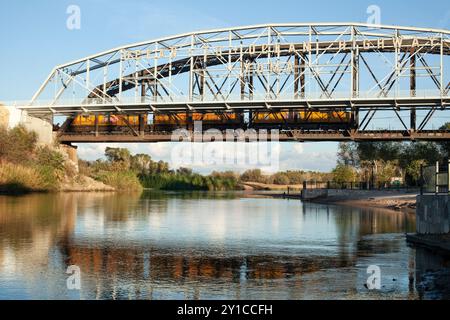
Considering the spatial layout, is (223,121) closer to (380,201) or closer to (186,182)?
(380,201)

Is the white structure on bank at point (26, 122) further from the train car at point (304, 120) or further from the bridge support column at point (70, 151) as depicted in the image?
the train car at point (304, 120)

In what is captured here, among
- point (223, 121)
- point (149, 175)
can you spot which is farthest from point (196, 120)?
point (149, 175)

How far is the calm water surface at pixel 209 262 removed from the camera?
12.9 m

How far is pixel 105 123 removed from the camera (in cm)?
8188

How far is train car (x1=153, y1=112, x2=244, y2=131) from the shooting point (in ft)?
240

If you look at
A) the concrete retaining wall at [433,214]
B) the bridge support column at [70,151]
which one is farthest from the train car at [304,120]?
the concrete retaining wall at [433,214]

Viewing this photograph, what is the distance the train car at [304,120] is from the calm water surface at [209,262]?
4192 centimetres

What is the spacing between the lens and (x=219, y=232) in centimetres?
2745

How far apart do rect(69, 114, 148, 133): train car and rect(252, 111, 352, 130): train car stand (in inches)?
594

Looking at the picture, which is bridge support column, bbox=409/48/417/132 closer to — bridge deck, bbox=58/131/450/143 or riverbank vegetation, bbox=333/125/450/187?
bridge deck, bbox=58/131/450/143

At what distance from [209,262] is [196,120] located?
58.1m

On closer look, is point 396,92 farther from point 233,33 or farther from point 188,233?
point 188,233

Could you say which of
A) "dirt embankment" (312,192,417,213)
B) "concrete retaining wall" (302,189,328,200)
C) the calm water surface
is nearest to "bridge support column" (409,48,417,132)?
"dirt embankment" (312,192,417,213)
